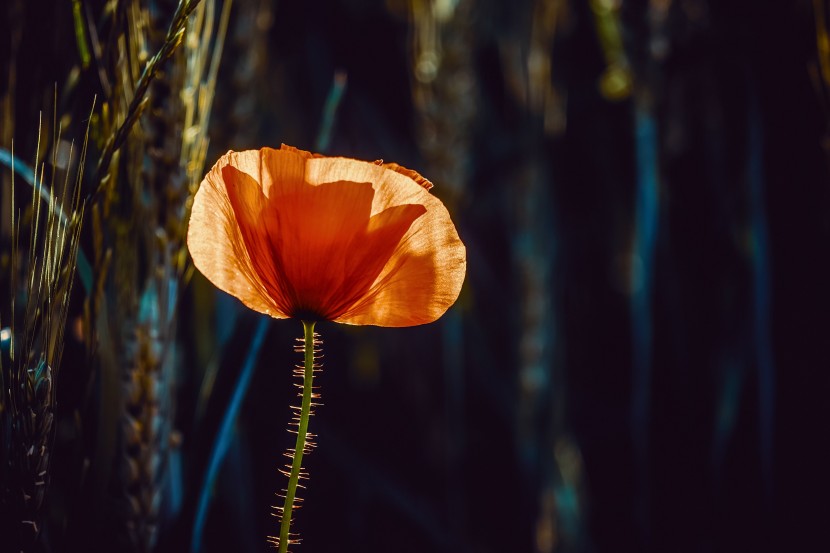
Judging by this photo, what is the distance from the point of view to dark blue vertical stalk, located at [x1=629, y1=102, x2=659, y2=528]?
604 millimetres

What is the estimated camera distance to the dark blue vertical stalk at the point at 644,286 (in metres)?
0.60

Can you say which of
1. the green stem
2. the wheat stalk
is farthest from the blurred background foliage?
the green stem

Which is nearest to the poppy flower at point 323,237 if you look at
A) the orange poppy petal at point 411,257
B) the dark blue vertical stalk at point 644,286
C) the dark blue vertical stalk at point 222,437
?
the orange poppy petal at point 411,257

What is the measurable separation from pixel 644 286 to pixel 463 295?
193 millimetres

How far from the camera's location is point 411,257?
0.95ft

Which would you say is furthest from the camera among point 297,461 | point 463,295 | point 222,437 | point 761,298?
point 463,295

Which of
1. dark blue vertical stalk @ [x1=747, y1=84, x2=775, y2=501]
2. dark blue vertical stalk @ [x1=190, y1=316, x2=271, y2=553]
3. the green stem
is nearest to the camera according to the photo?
the green stem

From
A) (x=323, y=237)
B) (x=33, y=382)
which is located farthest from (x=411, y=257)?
(x=33, y=382)

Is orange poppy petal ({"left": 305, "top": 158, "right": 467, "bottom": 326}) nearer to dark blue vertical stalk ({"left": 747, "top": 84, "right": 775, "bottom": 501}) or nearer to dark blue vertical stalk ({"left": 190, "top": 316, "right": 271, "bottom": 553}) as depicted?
dark blue vertical stalk ({"left": 190, "top": 316, "right": 271, "bottom": 553})

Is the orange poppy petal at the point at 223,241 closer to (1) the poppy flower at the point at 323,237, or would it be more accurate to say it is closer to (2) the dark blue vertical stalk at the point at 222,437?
(1) the poppy flower at the point at 323,237

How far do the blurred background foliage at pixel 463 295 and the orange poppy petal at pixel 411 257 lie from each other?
0.30 feet

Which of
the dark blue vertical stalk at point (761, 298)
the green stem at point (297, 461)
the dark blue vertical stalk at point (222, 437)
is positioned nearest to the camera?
the green stem at point (297, 461)

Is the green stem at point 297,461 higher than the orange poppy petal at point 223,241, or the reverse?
the orange poppy petal at point 223,241

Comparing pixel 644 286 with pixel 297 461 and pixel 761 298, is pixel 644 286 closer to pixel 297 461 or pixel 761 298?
pixel 761 298
